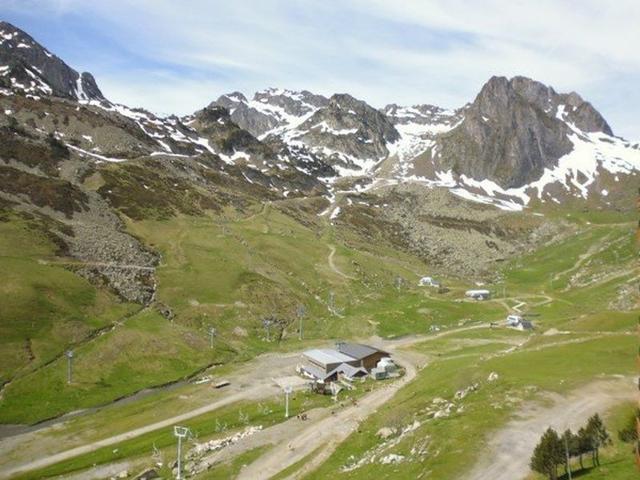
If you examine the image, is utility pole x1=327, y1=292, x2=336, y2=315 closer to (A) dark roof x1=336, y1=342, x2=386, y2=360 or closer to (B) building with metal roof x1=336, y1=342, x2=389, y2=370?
(A) dark roof x1=336, y1=342, x2=386, y2=360

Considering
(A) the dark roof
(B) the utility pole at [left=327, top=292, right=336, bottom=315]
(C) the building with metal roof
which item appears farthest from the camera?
(B) the utility pole at [left=327, top=292, right=336, bottom=315]

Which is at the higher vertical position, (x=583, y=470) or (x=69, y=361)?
(x=69, y=361)

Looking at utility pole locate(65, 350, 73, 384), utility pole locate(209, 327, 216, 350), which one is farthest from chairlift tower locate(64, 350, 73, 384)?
utility pole locate(209, 327, 216, 350)

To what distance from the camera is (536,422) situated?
168 feet

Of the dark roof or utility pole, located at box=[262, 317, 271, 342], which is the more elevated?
utility pole, located at box=[262, 317, 271, 342]

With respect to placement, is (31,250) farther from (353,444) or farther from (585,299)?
(585,299)

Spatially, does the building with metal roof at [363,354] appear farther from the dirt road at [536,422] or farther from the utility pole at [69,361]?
the dirt road at [536,422]

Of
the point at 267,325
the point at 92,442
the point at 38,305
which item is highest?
the point at 38,305

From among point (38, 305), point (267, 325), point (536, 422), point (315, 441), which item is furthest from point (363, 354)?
point (38, 305)

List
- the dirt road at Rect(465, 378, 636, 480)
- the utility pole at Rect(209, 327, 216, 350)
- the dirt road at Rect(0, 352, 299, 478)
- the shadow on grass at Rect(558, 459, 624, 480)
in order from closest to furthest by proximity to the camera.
Result: the shadow on grass at Rect(558, 459, 624, 480) < the dirt road at Rect(465, 378, 636, 480) < the dirt road at Rect(0, 352, 299, 478) < the utility pole at Rect(209, 327, 216, 350)

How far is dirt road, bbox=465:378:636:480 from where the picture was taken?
4288 centimetres

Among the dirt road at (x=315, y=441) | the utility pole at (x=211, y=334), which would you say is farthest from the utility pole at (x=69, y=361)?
the dirt road at (x=315, y=441)

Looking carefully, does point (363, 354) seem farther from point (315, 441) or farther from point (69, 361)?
point (69, 361)

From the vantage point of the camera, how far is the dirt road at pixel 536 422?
141ft
